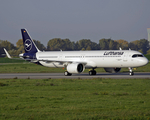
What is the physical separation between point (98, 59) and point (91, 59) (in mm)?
1257

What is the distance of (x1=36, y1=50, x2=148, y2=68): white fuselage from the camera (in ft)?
132

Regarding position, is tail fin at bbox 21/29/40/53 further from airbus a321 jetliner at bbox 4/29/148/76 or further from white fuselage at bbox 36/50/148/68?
white fuselage at bbox 36/50/148/68

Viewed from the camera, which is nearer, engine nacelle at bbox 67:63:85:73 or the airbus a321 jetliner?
the airbus a321 jetliner

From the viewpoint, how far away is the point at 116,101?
1747 cm

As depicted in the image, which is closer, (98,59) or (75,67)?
(75,67)

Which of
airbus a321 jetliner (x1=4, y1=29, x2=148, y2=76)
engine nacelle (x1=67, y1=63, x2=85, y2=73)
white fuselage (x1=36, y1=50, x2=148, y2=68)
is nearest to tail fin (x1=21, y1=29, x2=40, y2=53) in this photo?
airbus a321 jetliner (x1=4, y1=29, x2=148, y2=76)

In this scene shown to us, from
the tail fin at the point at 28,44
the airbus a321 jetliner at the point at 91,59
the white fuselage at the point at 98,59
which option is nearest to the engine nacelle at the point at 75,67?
the airbus a321 jetliner at the point at 91,59

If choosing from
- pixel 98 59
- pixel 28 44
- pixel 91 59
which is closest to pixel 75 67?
pixel 91 59

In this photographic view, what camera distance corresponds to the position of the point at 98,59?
42375 millimetres

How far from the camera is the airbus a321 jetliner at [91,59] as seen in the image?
4047 cm

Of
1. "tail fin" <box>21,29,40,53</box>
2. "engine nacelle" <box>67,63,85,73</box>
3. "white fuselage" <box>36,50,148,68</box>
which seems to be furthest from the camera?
"tail fin" <box>21,29,40,53</box>

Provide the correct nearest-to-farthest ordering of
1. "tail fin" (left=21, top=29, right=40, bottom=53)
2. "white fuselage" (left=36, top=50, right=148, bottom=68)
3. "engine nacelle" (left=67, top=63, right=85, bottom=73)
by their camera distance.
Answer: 1. "white fuselage" (left=36, top=50, right=148, bottom=68)
2. "engine nacelle" (left=67, top=63, right=85, bottom=73)
3. "tail fin" (left=21, top=29, right=40, bottom=53)

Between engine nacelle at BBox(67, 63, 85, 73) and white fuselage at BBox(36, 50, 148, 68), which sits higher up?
white fuselage at BBox(36, 50, 148, 68)

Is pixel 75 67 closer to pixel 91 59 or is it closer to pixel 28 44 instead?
pixel 91 59
